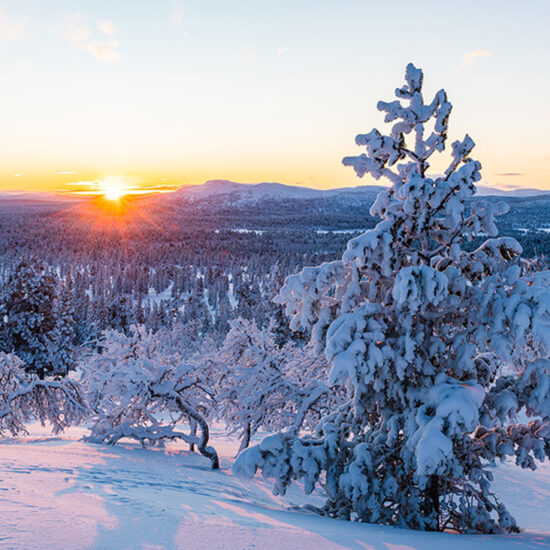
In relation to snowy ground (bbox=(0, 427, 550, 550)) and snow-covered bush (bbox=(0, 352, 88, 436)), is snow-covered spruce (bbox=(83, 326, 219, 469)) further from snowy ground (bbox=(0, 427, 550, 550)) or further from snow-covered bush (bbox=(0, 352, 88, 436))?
snowy ground (bbox=(0, 427, 550, 550))

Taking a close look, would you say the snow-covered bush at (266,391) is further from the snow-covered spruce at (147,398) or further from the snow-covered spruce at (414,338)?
the snow-covered spruce at (414,338)

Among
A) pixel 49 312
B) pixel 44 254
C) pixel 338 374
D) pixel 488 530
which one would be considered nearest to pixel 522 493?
pixel 488 530

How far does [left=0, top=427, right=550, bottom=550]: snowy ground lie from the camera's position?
15.7 feet

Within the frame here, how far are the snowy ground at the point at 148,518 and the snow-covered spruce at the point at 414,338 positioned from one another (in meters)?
0.84

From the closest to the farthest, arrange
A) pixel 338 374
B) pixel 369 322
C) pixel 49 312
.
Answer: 1. pixel 338 374
2. pixel 369 322
3. pixel 49 312

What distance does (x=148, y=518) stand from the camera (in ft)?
18.3

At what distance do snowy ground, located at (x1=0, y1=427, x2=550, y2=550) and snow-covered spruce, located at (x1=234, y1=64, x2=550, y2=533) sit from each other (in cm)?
84

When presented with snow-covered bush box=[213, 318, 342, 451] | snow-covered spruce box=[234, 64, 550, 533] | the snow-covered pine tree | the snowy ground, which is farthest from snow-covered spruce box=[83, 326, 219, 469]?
the snow-covered pine tree

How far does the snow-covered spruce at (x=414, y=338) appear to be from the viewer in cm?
696

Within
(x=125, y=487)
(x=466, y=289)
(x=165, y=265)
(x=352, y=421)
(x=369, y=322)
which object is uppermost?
(x=466, y=289)

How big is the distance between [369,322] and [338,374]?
39.5 inches

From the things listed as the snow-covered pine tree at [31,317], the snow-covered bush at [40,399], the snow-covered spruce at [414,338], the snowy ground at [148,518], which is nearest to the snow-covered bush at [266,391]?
the snow-covered bush at [40,399]

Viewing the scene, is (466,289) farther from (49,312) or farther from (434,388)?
(49,312)

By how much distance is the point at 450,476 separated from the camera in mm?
7820
